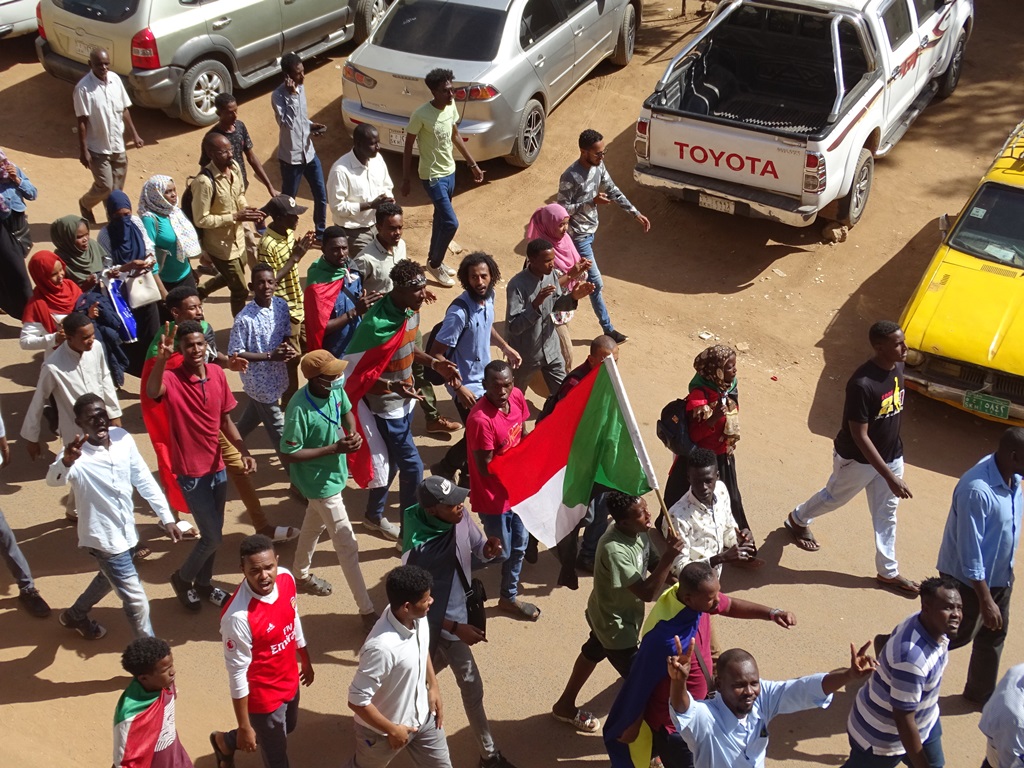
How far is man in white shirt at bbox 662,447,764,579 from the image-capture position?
6273 millimetres

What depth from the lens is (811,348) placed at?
419 inches

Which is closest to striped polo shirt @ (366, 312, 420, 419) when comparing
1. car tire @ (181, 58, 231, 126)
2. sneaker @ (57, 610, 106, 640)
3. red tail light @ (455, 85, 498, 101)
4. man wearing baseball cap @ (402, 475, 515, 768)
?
man wearing baseball cap @ (402, 475, 515, 768)

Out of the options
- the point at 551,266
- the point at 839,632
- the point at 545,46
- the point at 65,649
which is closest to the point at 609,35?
the point at 545,46

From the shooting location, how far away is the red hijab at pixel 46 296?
800 cm

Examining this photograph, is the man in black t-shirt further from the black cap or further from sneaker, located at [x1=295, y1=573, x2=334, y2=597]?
sneaker, located at [x1=295, y1=573, x2=334, y2=597]

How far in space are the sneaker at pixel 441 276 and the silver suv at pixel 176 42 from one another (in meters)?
4.18

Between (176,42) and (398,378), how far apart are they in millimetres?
7253

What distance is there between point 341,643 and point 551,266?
2.96m

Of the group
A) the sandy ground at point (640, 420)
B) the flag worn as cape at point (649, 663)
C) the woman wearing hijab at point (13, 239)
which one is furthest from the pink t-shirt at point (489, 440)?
the woman wearing hijab at point (13, 239)

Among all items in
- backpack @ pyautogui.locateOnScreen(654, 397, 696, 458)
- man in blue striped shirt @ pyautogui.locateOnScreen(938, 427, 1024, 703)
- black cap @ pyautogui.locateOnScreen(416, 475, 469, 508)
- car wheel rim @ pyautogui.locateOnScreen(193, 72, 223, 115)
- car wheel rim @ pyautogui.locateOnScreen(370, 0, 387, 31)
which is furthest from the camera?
car wheel rim @ pyautogui.locateOnScreen(370, 0, 387, 31)

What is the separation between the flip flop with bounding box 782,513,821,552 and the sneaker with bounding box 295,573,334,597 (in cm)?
325

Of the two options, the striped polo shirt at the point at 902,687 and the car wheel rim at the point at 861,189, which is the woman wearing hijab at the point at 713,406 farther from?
the car wheel rim at the point at 861,189

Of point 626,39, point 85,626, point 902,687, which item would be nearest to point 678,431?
point 902,687

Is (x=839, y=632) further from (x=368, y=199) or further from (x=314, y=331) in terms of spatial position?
(x=368, y=199)
